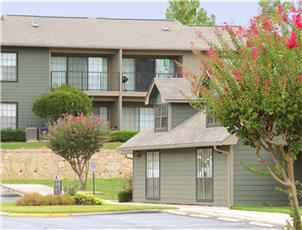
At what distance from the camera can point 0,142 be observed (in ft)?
175

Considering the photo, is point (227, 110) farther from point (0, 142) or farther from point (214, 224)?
point (0, 142)

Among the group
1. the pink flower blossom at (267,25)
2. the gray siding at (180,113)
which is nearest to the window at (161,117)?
the gray siding at (180,113)

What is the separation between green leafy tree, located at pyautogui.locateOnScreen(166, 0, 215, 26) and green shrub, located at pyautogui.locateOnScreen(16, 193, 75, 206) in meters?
38.2

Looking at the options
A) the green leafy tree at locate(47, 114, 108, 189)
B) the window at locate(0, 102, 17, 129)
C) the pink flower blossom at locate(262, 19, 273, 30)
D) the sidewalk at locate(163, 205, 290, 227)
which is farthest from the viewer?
the window at locate(0, 102, 17, 129)

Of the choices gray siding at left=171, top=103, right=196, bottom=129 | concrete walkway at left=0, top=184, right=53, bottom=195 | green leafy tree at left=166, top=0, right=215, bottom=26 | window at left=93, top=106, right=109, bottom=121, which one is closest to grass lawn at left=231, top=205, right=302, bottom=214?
gray siding at left=171, top=103, right=196, bottom=129

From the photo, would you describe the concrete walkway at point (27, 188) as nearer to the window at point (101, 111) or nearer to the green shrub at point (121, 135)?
the green shrub at point (121, 135)

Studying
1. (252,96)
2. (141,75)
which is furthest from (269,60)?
(141,75)

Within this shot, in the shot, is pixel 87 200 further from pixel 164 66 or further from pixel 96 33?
pixel 164 66

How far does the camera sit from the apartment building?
5684 centimetres

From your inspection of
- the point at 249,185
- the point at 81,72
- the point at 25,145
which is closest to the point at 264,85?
the point at 249,185

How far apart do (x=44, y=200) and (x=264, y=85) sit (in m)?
20.4

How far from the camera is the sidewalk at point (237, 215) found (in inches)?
1072

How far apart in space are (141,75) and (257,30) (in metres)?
41.8

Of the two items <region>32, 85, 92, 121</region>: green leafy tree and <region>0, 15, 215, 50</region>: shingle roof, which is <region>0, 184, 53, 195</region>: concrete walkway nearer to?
<region>32, 85, 92, 121</region>: green leafy tree
